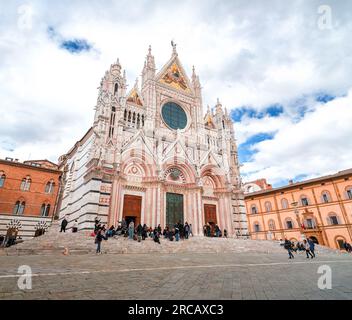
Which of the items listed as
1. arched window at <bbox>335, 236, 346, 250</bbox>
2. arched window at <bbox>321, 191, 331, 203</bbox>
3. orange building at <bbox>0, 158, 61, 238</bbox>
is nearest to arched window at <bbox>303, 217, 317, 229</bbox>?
arched window at <bbox>335, 236, 346, 250</bbox>

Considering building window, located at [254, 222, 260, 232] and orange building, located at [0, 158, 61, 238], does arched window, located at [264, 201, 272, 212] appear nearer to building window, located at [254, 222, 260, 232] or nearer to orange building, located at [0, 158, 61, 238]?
building window, located at [254, 222, 260, 232]

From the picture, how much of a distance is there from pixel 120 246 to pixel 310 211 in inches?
1160

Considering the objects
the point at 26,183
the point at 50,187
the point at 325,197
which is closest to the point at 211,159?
the point at 325,197

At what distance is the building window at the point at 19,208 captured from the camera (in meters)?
24.9

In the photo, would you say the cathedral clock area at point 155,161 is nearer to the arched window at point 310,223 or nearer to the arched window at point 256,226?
the arched window at point 310,223

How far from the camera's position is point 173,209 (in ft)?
73.6

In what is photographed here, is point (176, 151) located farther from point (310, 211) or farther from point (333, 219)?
point (333, 219)

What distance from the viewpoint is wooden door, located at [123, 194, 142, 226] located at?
1992 centimetres

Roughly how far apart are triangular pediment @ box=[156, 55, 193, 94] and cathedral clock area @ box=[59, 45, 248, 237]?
14cm

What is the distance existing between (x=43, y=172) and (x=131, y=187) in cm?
1490

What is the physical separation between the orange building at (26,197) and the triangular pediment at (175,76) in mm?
19939

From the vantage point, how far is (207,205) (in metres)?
25.1
